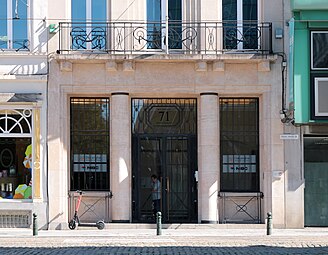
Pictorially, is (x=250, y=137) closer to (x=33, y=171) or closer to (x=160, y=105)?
(x=160, y=105)

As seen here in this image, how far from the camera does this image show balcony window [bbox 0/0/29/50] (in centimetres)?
2364

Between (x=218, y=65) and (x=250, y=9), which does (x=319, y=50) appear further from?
(x=218, y=65)

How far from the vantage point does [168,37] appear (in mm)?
23984

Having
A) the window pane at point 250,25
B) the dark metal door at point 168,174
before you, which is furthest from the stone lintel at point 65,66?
the window pane at point 250,25

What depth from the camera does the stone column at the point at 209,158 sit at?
23.8 metres

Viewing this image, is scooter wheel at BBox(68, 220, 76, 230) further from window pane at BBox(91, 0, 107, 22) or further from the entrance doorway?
window pane at BBox(91, 0, 107, 22)

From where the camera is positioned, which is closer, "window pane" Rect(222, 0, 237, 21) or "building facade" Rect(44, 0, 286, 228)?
"building facade" Rect(44, 0, 286, 228)

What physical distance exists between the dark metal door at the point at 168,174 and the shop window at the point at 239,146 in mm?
904

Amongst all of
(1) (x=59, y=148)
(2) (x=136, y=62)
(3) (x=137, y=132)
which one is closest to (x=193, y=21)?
(2) (x=136, y=62)

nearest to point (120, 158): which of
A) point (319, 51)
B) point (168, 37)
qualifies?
point (168, 37)

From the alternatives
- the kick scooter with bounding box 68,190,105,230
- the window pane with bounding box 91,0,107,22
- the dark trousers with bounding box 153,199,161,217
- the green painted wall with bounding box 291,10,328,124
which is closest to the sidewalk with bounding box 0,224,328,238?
the kick scooter with bounding box 68,190,105,230

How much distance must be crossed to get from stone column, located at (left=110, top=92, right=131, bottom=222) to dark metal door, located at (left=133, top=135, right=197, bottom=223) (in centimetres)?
50

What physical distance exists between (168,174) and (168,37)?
3.97 meters

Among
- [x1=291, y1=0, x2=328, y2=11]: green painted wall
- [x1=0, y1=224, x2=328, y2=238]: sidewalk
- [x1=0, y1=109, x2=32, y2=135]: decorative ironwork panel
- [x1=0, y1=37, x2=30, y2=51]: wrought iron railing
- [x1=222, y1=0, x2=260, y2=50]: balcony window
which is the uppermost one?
[x1=291, y1=0, x2=328, y2=11]: green painted wall
